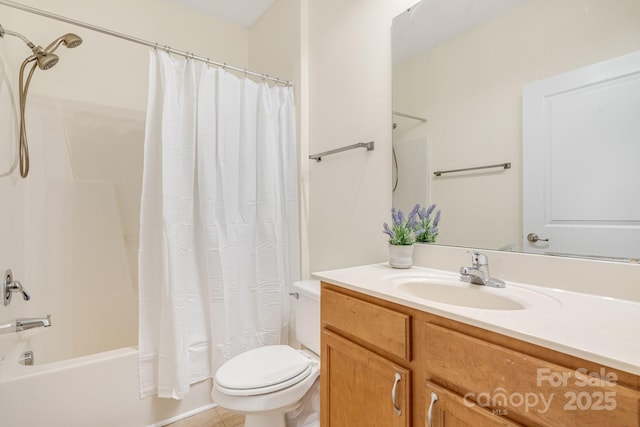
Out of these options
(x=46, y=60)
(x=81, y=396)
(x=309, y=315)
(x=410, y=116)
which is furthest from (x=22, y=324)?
(x=410, y=116)

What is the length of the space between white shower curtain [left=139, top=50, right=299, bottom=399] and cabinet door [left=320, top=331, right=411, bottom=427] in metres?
0.80

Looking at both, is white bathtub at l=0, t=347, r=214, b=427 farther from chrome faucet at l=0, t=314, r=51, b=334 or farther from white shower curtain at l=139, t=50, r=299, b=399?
chrome faucet at l=0, t=314, r=51, b=334

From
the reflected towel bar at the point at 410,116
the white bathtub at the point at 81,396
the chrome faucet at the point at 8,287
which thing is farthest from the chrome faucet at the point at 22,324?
the reflected towel bar at the point at 410,116

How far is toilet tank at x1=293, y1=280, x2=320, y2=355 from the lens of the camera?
1.54 metres

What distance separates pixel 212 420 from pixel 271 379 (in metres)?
0.69

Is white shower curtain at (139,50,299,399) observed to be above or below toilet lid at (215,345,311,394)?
above

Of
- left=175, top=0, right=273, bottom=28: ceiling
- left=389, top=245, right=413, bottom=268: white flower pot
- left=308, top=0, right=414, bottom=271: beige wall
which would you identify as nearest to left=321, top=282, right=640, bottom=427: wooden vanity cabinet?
left=389, top=245, right=413, bottom=268: white flower pot

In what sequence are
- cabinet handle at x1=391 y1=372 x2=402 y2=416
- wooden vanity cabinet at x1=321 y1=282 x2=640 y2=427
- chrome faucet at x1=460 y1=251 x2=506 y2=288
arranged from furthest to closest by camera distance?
chrome faucet at x1=460 y1=251 x2=506 y2=288
cabinet handle at x1=391 y1=372 x2=402 y2=416
wooden vanity cabinet at x1=321 y1=282 x2=640 y2=427

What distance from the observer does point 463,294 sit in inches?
41.2

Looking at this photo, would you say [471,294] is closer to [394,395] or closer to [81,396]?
[394,395]

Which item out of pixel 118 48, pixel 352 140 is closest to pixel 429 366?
pixel 352 140

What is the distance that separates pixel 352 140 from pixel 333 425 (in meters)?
1.35

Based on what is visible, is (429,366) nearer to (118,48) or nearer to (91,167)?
(91,167)

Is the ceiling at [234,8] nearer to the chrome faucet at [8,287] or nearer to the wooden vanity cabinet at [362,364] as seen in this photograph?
the chrome faucet at [8,287]
